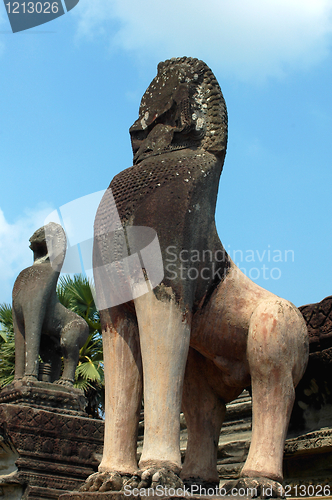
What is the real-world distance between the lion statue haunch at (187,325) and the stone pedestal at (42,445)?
2.03 metres

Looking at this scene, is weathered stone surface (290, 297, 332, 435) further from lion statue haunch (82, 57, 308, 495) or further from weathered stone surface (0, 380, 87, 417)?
weathered stone surface (0, 380, 87, 417)

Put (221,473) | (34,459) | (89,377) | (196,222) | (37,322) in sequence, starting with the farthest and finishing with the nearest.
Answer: (89,377) < (37,322) < (34,459) < (221,473) < (196,222)

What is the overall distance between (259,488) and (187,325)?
36.0 inches

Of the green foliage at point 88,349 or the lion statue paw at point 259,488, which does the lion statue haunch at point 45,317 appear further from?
the green foliage at point 88,349

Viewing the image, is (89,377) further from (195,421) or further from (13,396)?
(195,421)

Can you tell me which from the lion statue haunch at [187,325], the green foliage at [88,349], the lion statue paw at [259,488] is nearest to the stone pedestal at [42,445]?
the lion statue haunch at [187,325]

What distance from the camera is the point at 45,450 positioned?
507 centimetres

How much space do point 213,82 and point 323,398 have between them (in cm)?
256

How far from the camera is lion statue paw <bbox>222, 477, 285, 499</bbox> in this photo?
110 inches

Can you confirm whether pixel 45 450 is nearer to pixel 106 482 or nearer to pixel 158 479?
pixel 106 482

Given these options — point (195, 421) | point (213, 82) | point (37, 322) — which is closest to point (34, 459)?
point (37, 322)

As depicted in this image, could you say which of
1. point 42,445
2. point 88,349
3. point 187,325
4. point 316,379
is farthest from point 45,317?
point 88,349

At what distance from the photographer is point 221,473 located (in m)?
4.60

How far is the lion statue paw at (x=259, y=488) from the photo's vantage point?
2786 mm
